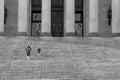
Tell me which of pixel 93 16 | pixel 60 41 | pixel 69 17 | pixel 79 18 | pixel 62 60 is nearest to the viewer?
pixel 62 60

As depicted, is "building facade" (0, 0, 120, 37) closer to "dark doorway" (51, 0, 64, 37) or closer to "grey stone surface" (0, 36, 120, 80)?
"dark doorway" (51, 0, 64, 37)

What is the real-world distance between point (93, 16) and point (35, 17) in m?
11.6

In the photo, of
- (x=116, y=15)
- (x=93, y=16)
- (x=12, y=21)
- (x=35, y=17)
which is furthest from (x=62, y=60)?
(x=35, y=17)

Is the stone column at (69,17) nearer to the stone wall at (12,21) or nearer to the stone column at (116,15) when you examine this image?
the stone column at (116,15)

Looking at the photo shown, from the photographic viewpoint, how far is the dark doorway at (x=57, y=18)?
7169 cm

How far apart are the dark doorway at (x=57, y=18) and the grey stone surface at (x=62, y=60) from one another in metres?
13.4

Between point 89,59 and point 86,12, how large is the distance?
81.6 ft

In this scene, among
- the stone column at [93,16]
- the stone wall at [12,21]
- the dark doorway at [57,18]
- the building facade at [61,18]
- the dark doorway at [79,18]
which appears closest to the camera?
the building facade at [61,18]

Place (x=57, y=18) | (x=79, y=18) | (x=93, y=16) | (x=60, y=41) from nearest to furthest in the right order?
1. (x=60, y=41)
2. (x=93, y=16)
3. (x=79, y=18)
4. (x=57, y=18)

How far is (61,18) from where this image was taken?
72.3 m

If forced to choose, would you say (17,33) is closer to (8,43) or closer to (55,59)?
(8,43)

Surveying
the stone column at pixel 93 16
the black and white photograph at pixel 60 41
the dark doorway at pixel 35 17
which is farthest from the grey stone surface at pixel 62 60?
the dark doorway at pixel 35 17

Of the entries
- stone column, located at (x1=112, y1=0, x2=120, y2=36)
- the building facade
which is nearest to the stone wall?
the building facade

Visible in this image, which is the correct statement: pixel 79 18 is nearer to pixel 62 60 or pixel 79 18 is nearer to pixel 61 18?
pixel 61 18
